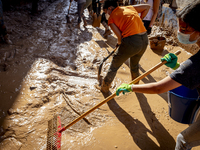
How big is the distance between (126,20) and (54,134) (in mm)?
1871

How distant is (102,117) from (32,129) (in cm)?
103

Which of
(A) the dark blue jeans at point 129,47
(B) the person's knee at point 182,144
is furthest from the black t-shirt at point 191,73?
(A) the dark blue jeans at point 129,47

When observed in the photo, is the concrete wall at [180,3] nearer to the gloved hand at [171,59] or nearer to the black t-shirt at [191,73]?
the gloved hand at [171,59]

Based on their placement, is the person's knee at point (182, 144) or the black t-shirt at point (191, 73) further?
the person's knee at point (182, 144)

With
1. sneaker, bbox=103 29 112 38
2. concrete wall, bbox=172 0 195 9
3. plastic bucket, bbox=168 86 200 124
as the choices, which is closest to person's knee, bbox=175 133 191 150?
plastic bucket, bbox=168 86 200 124

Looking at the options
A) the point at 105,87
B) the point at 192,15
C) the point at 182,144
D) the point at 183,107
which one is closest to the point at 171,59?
the point at 183,107

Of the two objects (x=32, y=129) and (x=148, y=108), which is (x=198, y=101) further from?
(x=32, y=129)

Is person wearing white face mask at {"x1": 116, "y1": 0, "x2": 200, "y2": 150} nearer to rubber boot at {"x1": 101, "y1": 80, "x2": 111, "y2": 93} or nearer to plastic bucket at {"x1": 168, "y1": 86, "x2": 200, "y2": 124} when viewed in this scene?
plastic bucket at {"x1": 168, "y1": 86, "x2": 200, "y2": 124}

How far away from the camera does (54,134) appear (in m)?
1.83

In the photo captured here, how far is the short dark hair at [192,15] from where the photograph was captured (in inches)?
42.2

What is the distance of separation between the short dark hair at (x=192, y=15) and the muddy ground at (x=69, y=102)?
5.26 feet

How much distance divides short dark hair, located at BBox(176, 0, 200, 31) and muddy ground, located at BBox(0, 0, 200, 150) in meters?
A: 1.60

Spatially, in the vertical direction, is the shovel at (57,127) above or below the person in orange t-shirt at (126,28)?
below

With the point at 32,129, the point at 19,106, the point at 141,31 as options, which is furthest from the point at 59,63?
the point at 141,31
